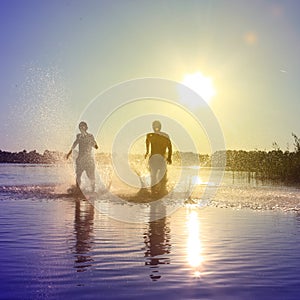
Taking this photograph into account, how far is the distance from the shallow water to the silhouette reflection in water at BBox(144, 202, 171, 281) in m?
0.01

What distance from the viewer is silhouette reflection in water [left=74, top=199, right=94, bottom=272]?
6.66 metres

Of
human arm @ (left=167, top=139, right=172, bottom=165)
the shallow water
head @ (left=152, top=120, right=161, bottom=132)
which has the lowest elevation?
the shallow water

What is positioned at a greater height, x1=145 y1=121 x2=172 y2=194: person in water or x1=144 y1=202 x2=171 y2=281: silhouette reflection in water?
x1=145 y1=121 x2=172 y2=194: person in water

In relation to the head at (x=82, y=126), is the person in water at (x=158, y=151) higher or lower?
lower

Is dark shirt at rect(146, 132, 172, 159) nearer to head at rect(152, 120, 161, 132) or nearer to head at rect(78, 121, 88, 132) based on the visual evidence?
head at rect(152, 120, 161, 132)

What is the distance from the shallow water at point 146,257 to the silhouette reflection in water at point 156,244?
0.01 m

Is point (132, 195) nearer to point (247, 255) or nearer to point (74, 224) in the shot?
point (74, 224)

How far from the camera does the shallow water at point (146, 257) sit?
17.7 feet

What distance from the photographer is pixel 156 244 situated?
8.39m

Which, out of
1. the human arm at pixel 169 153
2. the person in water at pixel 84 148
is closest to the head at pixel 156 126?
the human arm at pixel 169 153

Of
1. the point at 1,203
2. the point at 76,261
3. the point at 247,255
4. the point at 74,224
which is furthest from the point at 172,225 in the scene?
the point at 1,203

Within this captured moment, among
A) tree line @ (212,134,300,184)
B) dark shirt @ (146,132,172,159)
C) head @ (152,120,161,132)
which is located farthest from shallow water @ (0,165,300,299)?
tree line @ (212,134,300,184)

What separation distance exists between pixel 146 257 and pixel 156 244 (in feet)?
3.95

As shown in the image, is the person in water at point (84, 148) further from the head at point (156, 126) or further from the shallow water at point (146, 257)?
the shallow water at point (146, 257)
